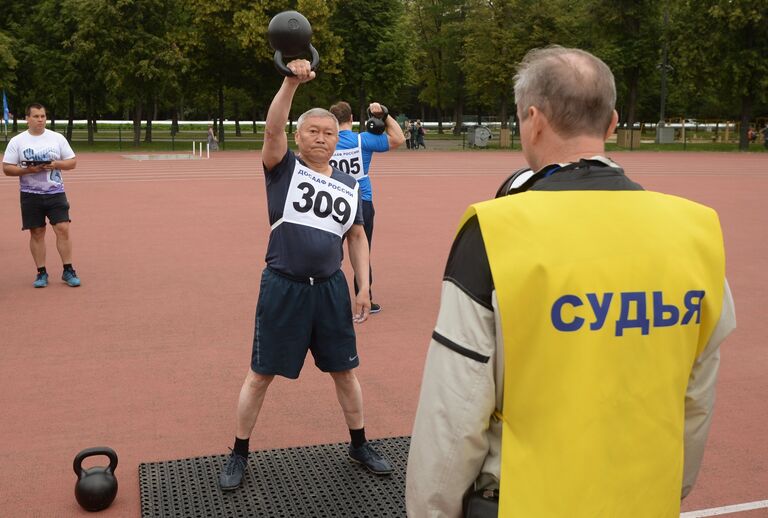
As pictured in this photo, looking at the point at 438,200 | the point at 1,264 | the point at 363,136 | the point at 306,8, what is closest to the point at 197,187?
the point at 438,200

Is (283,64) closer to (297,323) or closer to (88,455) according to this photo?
(297,323)

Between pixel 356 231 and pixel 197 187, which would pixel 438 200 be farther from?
pixel 356 231

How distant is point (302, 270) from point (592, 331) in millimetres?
2544

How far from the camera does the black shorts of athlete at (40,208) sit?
927 centimetres

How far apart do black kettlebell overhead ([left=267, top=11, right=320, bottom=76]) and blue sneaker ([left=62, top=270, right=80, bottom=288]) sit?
21.2 feet

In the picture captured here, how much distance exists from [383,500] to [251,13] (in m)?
39.1

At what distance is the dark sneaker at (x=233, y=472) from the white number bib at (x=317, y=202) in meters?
1.35

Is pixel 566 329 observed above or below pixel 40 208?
above

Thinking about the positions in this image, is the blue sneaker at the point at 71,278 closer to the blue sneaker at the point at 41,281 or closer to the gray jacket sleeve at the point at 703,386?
the blue sneaker at the point at 41,281

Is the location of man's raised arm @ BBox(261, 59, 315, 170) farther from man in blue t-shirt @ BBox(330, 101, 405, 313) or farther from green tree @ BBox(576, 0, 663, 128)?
green tree @ BBox(576, 0, 663, 128)

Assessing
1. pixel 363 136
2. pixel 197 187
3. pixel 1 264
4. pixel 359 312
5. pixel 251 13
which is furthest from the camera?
pixel 251 13

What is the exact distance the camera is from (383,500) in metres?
4.49

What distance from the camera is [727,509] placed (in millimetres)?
4398

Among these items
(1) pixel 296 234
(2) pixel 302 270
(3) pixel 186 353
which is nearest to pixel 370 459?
(2) pixel 302 270
